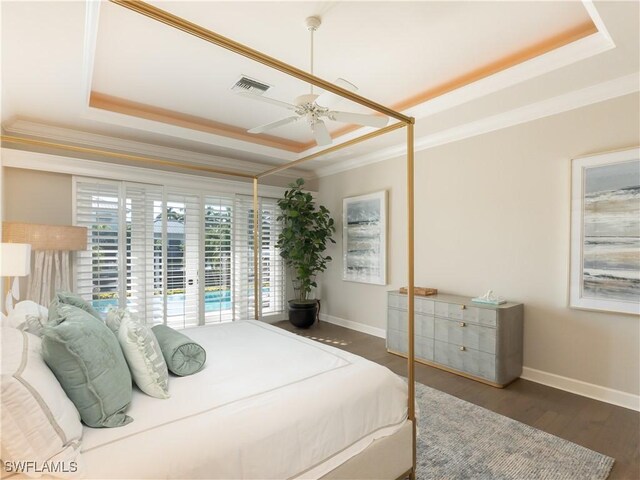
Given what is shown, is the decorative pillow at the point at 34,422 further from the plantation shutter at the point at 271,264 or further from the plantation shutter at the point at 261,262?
the plantation shutter at the point at 271,264

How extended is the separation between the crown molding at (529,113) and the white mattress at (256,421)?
9.35ft

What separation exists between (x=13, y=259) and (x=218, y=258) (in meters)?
3.31

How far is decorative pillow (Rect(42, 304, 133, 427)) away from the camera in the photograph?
1.27 m

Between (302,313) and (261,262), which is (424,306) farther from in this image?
(261,262)

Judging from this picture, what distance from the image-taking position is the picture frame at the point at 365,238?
4.67m

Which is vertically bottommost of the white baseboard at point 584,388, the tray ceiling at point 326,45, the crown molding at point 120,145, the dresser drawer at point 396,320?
the white baseboard at point 584,388

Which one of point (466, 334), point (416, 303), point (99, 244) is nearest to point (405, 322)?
point (416, 303)

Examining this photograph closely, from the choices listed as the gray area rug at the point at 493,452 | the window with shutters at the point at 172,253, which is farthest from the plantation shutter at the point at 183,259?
the gray area rug at the point at 493,452

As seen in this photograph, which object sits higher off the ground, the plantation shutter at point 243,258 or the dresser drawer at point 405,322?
the plantation shutter at point 243,258

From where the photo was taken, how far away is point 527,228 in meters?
3.26

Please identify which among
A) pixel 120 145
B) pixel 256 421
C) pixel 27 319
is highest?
pixel 120 145

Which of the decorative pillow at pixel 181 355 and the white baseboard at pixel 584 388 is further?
the white baseboard at pixel 584 388

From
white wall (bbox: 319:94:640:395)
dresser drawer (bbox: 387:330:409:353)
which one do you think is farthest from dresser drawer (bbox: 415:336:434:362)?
white wall (bbox: 319:94:640:395)

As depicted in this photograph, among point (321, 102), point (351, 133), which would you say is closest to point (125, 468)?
point (321, 102)
